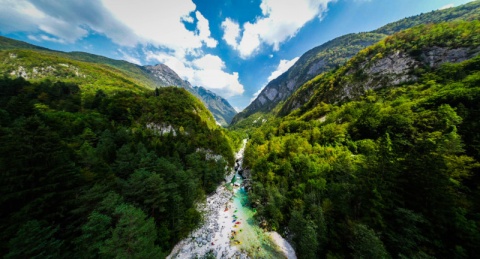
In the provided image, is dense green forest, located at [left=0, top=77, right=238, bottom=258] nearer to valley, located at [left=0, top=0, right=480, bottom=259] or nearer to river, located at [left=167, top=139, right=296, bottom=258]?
valley, located at [left=0, top=0, right=480, bottom=259]

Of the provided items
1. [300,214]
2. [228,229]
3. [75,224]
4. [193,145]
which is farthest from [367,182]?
[193,145]

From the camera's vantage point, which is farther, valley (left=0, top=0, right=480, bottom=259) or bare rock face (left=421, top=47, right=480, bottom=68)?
bare rock face (left=421, top=47, right=480, bottom=68)

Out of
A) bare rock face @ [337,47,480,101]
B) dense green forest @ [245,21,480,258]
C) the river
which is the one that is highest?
bare rock face @ [337,47,480,101]

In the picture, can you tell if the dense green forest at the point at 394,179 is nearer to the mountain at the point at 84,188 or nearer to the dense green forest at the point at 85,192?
the mountain at the point at 84,188

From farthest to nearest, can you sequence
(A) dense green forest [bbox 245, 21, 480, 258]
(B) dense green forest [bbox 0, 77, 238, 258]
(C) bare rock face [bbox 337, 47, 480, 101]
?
(C) bare rock face [bbox 337, 47, 480, 101] < (B) dense green forest [bbox 0, 77, 238, 258] < (A) dense green forest [bbox 245, 21, 480, 258]

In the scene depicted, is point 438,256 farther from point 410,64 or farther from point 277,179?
point 410,64

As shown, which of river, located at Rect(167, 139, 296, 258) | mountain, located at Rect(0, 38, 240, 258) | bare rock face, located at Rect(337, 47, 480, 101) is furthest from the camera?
bare rock face, located at Rect(337, 47, 480, 101)

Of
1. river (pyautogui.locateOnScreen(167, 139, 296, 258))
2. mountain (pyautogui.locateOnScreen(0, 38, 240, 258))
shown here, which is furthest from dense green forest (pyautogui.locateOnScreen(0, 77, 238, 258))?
river (pyautogui.locateOnScreen(167, 139, 296, 258))

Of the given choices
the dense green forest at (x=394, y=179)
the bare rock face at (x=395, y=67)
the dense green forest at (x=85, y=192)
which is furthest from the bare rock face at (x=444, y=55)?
the dense green forest at (x=85, y=192)
